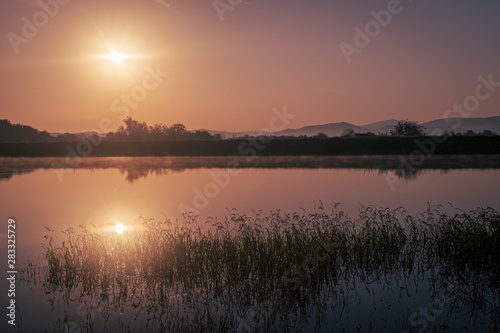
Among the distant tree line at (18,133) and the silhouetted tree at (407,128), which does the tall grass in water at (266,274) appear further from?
the distant tree line at (18,133)

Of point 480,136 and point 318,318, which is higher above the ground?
point 480,136

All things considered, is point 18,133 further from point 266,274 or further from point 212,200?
point 266,274

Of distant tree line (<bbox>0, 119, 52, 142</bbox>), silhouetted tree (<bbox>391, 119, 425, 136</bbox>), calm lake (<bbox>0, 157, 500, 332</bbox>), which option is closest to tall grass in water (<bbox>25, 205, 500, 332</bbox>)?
calm lake (<bbox>0, 157, 500, 332</bbox>)

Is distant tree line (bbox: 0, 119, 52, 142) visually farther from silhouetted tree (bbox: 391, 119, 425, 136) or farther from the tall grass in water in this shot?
the tall grass in water

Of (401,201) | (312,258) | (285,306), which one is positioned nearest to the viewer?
(285,306)


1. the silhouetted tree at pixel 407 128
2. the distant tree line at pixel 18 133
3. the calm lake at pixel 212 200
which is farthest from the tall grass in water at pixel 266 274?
the distant tree line at pixel 18 133

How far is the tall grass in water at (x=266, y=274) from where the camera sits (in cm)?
802

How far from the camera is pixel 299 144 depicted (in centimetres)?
6988

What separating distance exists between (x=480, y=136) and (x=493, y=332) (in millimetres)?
63699

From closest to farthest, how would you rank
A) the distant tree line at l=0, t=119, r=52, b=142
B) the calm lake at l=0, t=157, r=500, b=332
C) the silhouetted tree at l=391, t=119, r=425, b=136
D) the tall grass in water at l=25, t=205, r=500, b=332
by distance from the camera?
1. the tall grass in water at l=25, t=205, r=500, b=332
2. the calm lake at l=0, t=157, r=500, b=332
3. the silhouetted tree at l=391, t=119, r=425, b=136
4. the distant tree line at l=0, t=119, r=52, b=142

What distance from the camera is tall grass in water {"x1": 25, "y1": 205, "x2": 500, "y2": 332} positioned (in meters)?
8.02

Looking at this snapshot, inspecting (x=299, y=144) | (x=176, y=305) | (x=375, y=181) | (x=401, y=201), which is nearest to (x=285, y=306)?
(x=176, y=305)

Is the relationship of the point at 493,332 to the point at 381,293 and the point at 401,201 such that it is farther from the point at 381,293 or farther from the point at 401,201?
the point at 401,201

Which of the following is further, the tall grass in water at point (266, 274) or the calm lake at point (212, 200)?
the calm lake at point (212, 200)
